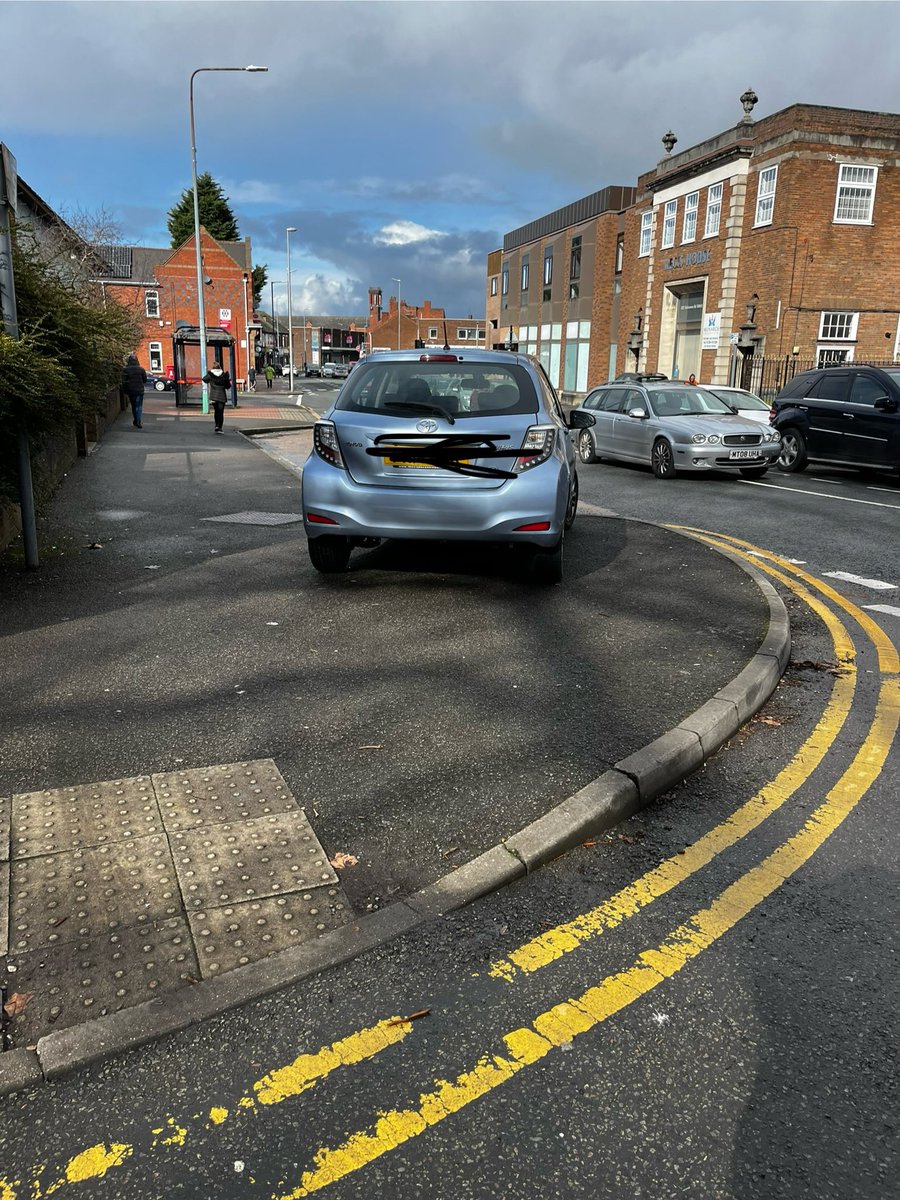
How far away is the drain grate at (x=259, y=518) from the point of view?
1019cm

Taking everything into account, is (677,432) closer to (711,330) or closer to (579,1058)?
(579,1058)

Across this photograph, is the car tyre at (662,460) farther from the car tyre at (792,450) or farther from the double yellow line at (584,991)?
the double yellow line at (584,991)

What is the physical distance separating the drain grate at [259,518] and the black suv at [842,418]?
10187 millimetres

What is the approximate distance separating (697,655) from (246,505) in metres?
7.36

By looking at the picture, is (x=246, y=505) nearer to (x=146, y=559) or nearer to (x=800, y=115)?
(x=146, y=559)

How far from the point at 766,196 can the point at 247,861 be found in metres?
36.0

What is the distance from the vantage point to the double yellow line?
2039 millimetres

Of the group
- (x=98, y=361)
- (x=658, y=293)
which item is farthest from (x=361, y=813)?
(x=658, y=293)

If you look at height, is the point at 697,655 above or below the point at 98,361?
below

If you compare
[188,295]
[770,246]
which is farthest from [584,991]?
[188,295]

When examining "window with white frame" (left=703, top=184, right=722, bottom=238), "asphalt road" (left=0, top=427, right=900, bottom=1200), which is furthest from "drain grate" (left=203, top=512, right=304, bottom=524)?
"window with white frame" (left=703, top=184, right=722, bottom=238)

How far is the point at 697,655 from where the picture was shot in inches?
219

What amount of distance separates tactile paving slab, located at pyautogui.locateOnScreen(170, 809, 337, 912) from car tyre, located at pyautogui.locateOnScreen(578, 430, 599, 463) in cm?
1514

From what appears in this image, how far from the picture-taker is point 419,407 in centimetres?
657
